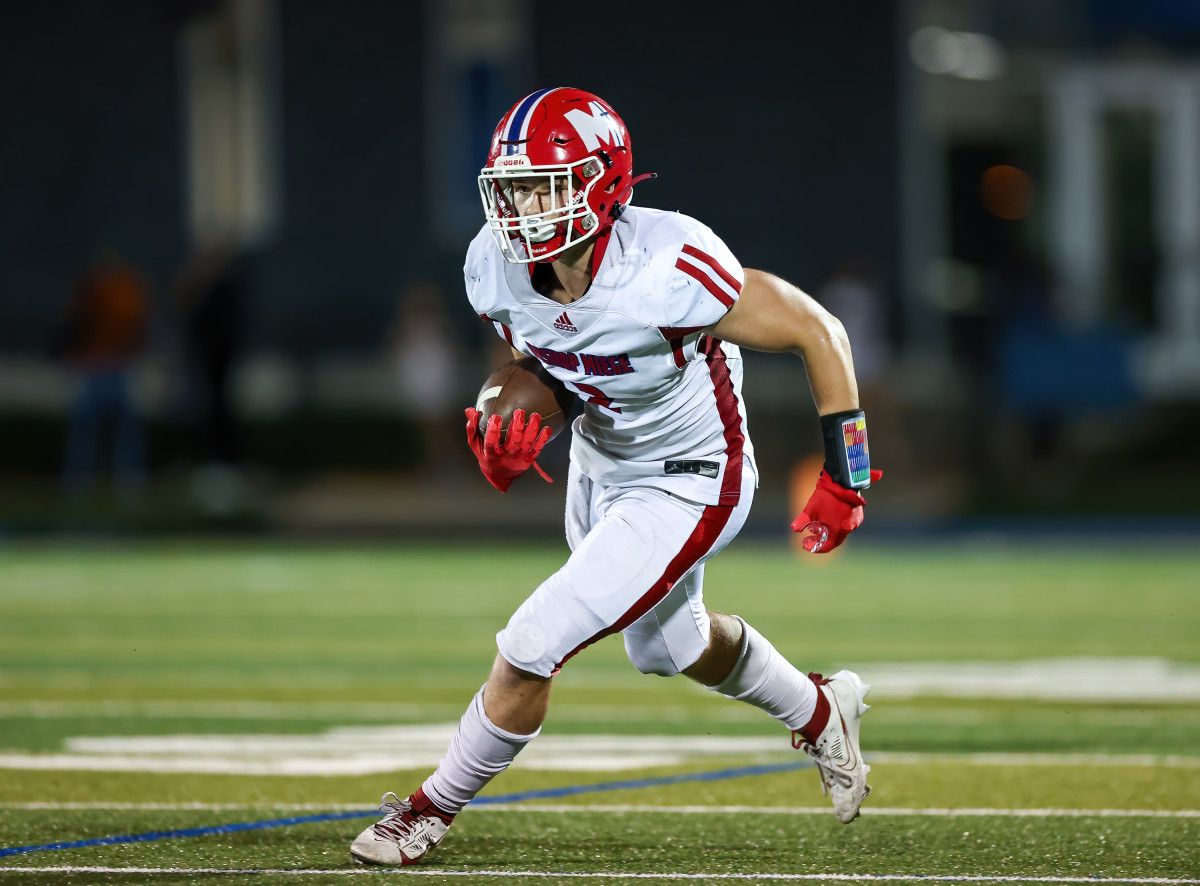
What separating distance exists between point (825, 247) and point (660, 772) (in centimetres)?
1318

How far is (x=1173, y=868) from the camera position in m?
4.42

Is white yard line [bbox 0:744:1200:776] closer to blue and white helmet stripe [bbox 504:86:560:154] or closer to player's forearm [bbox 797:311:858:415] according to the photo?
player's forearm [bbox 797:311:858:415]

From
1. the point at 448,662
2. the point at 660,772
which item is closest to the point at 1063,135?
the point at 448,662

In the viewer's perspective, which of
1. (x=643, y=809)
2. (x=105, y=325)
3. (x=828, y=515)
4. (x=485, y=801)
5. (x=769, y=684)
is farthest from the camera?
(x=105, y=325)

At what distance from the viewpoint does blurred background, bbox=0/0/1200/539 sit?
17891 millimetres

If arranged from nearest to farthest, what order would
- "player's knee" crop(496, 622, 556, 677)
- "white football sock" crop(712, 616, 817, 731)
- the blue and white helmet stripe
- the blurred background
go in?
"player's knee" crop(496, 622, 556, 677)
the blue and white helmet stripe
"white football sock" crop(712, 616, 817, 731)
the blurred background

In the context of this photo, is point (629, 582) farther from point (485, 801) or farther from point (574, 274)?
point (485, 801)

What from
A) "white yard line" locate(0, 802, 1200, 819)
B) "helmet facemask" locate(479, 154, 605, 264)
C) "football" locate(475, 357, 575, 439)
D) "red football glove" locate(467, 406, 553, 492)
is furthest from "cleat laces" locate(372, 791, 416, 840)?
"helmet facemask" locate(479, 154, 605, 264)

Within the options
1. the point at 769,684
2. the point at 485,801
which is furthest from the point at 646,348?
the point at 485,801

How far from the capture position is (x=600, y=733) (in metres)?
6.49

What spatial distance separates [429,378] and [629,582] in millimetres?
12491

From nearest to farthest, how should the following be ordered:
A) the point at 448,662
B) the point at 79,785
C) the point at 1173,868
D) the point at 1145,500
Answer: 1. the point at 1173,868
2. the point at 79,785
3. the point at 448,662
4. the point at 1145,500

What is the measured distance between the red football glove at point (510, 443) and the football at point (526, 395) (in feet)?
0.11

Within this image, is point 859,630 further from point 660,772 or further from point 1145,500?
point 1145,500
